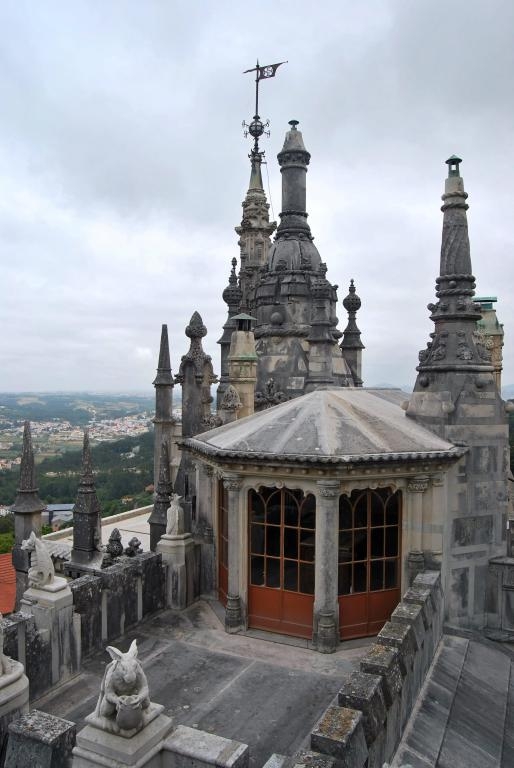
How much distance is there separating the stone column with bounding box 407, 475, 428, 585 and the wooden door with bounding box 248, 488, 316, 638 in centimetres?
199

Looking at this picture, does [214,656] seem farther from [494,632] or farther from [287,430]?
[494,632]

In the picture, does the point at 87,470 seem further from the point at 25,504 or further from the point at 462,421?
the point at 462,421

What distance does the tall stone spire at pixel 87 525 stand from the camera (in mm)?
19062

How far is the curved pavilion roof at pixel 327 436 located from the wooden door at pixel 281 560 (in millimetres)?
1069

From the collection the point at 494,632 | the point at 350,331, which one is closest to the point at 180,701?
the point at 494,632

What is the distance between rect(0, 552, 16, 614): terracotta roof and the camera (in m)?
24.9

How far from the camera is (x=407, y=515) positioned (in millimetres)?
11805

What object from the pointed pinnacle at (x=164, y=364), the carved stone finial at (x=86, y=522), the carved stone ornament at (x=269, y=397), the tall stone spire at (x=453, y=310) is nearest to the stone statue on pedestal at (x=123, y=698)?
the tall stone spire at (x=453, y=310)

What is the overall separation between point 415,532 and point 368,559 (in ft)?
3.62

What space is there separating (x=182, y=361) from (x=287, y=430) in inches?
459

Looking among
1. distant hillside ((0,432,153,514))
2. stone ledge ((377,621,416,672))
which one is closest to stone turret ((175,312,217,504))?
stone ledge ((377,621,416,672))

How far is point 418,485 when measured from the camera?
1161 centimetres

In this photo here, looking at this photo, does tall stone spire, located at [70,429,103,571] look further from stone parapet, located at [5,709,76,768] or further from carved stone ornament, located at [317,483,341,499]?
stone parapet, located at [5,709,76,768]

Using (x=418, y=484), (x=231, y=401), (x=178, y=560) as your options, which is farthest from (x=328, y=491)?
(x=231, y=401)
